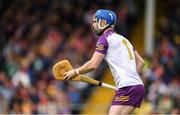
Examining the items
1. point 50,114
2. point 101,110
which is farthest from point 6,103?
point 101,110

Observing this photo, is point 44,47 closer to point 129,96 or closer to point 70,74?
point 70,74

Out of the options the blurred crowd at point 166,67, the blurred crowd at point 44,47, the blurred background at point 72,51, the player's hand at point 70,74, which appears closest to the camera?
the player's hand at point 70,74

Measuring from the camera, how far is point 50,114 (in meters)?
17.4

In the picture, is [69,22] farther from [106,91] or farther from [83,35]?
[106,91]

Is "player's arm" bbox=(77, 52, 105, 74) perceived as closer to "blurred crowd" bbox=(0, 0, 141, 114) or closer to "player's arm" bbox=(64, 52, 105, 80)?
"player's arm" bbox=(64, 52, 105, 80)

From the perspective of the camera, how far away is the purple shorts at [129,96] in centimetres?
1165

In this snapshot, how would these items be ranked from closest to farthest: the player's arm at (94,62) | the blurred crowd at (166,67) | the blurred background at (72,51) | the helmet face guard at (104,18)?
the player's arm at (94,62), the helmet face guard at (104,18), the blurred crowd at (166,67), the blurred background at (72,51)

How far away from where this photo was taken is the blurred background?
1766 centimetres

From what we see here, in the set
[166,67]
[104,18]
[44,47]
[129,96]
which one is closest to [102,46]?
[104,18]

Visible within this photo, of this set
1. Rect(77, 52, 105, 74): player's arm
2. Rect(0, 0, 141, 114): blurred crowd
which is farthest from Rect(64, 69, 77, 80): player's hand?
Rect(0, 0, 141, 114): blurred crowd

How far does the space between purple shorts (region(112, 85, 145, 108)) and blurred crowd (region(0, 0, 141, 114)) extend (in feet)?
17.5

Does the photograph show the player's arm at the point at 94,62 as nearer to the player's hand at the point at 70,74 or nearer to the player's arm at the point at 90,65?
the player's arm at the point at 90,65

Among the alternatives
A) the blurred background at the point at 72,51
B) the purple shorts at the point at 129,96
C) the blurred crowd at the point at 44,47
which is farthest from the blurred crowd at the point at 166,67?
the purple shorts at the point at 129,96

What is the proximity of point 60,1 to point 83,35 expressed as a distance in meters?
1.80
